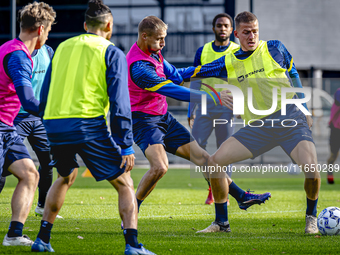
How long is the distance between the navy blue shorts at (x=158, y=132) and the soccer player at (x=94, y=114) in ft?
5.06

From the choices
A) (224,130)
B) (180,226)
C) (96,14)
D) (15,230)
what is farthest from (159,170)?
(224,130)

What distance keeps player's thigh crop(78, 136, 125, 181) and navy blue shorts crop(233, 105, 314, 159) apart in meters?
1.82

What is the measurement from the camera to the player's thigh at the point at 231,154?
528cm

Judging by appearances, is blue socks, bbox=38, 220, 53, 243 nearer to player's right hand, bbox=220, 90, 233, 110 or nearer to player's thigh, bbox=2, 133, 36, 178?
player's thigh, bbox=2, 133, 36, 178

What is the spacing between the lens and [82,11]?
20.0m

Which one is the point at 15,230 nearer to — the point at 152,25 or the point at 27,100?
the point at 27,100

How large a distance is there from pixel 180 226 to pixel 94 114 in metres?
2.36

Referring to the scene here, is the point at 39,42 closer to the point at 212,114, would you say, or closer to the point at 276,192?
the point at 212,114

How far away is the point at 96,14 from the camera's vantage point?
13.5 ft

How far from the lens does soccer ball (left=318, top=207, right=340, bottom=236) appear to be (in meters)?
5.21

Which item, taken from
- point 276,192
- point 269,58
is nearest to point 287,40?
point 276,192

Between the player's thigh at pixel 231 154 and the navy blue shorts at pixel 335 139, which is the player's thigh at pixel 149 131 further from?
the navy blue shorts at pixel 335 139

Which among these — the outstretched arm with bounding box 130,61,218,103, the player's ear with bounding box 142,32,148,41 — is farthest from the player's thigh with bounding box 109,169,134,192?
the player's ear with bounding box 142,32,148,41

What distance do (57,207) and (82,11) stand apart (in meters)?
16.9
